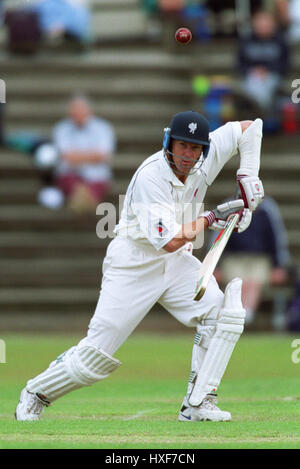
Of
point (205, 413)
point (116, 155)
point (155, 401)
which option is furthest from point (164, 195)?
point (116, 155)

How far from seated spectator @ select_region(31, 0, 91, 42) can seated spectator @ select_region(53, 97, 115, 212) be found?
2479 millimetres

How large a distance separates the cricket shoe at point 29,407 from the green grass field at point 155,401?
57 mm

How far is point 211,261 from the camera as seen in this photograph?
Answer: 6559 millimetres

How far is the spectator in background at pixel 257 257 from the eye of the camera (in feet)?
44.5

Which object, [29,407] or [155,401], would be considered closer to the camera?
[29,407]

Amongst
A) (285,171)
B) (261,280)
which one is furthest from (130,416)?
(285,171)

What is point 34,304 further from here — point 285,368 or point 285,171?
point 285,368

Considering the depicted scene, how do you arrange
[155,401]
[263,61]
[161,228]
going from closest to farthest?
[161,228] < [155,401] < [263,61]

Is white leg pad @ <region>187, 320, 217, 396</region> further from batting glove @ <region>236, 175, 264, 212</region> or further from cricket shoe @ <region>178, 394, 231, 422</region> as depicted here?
batting glove @ <region>236, 175, 264, 212</region>

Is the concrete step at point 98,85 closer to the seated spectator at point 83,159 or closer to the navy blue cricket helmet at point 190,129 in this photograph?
the seated spectator at point 83,159

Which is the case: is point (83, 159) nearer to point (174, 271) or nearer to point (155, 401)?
point (155, 401)

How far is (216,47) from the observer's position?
16812 millimetres

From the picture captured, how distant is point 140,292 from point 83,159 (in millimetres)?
7941

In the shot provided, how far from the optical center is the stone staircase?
14.7 metres
